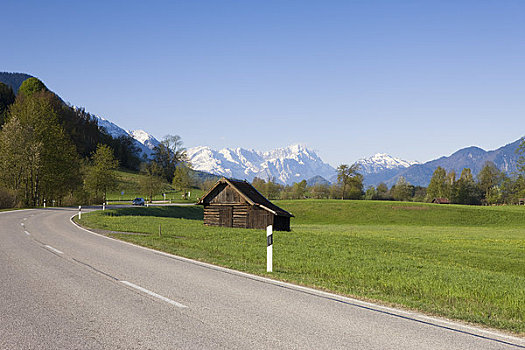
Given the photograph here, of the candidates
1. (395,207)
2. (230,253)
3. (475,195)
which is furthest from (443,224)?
(475,195)

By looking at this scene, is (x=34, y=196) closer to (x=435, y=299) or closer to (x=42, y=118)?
(x=42, y=118)

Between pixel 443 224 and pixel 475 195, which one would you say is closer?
pixel 443 224

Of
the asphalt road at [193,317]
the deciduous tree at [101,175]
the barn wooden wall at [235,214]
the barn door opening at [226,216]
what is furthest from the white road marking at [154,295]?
the deciduous tree at [101,175]

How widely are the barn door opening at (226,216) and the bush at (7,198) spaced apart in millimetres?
25803

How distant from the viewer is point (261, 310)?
281 inches

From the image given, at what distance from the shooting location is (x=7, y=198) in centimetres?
4866

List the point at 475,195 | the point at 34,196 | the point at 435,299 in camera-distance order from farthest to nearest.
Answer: the point at 475,195 → the point at 34,196 → the point at 435,299

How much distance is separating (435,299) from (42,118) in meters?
57.2

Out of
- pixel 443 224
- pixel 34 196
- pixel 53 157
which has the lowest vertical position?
pixel 443 224

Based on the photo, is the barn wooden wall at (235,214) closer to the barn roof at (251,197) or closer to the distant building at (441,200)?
the barn roof at (251,197)

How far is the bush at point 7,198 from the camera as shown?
47.9 metres

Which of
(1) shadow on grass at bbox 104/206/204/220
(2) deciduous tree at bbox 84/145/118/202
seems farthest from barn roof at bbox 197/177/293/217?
(2) deciduous tree at bbox 84/145/118/202

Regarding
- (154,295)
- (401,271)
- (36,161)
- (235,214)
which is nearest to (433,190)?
(235,214)

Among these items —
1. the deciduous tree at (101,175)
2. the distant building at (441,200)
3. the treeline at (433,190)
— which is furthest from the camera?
the distant building at (441,200)
